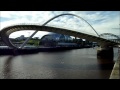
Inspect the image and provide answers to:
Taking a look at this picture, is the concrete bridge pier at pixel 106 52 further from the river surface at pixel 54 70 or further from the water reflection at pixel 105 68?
the river surface at pixel 54 70

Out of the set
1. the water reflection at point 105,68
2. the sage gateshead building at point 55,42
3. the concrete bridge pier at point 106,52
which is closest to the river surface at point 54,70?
the water reflection at point 105,68

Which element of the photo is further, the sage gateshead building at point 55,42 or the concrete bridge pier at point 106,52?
the sage gateshead building at point 55,42

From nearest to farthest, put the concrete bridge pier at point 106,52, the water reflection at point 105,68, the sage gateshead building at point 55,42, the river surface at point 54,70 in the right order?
the river surface at point 54,70 → the water reflection at point 105,68 → the concrete bridge pier at point 106,52 → the sage gateshead building at point 55,42

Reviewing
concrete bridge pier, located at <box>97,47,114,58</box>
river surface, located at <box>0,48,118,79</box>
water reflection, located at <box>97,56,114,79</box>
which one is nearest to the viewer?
river surface, located at <box>0,48,118,79</box>

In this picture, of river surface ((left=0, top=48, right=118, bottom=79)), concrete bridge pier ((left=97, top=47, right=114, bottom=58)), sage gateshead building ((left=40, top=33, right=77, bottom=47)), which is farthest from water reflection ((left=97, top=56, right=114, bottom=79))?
sage gateshead building ((left=40, top=33, right=77, bottom=47))

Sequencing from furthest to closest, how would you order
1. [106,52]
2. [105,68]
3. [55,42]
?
[55,42] → [106,52] → [105,68]

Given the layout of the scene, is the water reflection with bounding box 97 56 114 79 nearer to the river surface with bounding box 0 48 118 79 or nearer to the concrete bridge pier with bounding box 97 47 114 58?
the river surface with bounding box 0 48 118 79

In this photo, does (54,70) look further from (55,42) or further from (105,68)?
(55,42)

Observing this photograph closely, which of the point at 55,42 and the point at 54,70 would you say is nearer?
the point at 54,70

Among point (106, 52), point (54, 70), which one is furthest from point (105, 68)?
point (106, 52)

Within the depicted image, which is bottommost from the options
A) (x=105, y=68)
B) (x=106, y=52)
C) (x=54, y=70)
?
(x=106, y=52)
